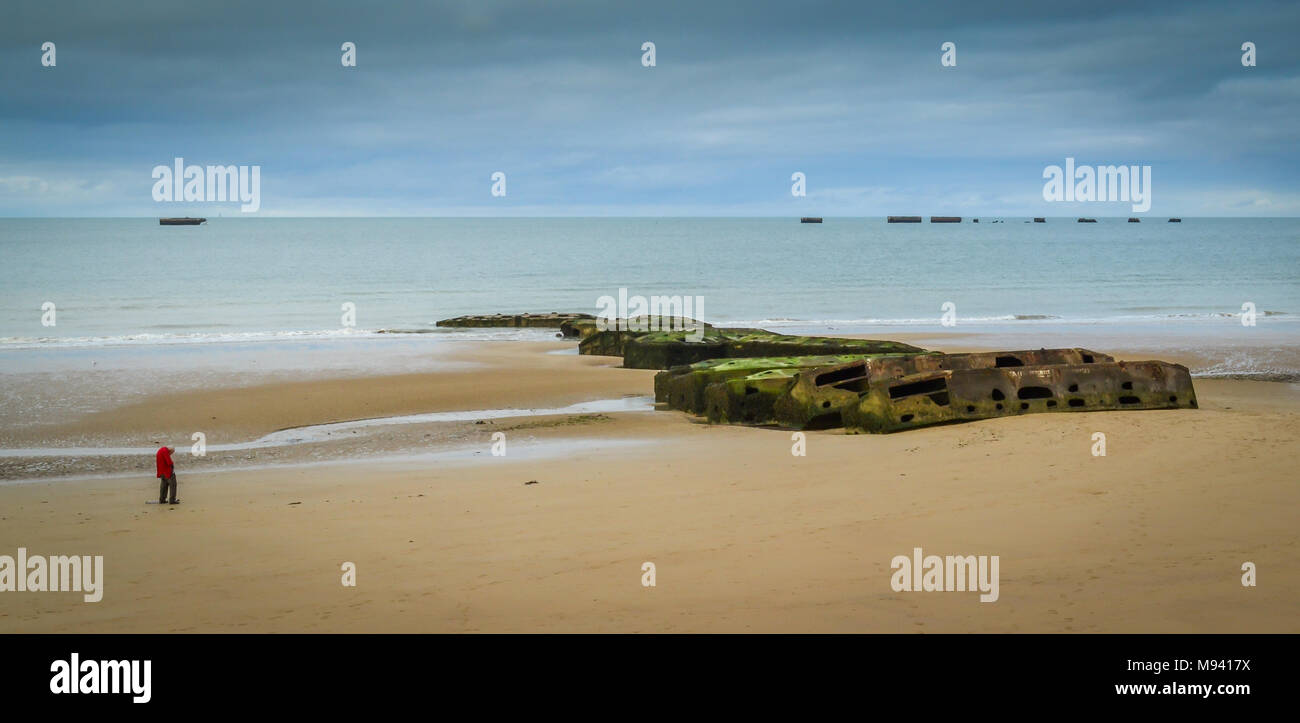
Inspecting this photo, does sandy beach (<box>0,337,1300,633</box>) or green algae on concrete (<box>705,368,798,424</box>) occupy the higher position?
green algae on concrete (<box>705,368,798,424</box>)

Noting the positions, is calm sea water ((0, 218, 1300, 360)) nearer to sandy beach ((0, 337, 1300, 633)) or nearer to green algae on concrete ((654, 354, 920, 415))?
green algae on concrete ((654, 354, 920, 415))

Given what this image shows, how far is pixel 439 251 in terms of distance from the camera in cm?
11162

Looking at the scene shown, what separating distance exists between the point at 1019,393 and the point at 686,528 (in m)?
7.20

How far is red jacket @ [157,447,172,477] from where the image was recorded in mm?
11266

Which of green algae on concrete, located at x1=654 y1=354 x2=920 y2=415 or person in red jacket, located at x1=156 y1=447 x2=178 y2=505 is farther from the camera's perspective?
green algae on concrete, located at x1=654 y1=354 x2=920 y2=415

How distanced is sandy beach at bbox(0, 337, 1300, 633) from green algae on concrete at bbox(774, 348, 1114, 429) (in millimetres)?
615

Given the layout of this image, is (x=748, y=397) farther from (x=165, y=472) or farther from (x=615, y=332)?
(x=615, y=332)

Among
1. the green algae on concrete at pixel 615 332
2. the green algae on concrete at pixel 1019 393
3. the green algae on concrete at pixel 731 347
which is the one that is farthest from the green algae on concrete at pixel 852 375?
the green algae on concrete at pixel 615 332

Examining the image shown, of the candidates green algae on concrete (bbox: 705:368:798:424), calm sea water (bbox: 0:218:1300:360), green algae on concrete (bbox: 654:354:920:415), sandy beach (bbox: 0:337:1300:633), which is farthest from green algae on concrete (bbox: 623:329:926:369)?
calm sea water (bbox: 0:218:1300:360)

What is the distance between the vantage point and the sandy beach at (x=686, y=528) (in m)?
6.84

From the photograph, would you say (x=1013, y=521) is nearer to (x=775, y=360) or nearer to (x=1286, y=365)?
(x=775, y=360)

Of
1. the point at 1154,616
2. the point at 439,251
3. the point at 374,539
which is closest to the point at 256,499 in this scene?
the point at 374,539

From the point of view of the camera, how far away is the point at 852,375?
16234 mm

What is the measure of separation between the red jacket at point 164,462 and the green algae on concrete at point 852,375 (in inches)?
334
